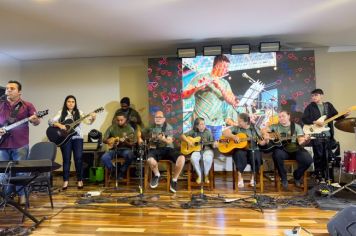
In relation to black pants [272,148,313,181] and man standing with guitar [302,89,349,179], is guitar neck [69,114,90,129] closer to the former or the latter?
black pants [272,148,313,181]

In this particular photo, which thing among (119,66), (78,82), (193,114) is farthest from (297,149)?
(78,82)

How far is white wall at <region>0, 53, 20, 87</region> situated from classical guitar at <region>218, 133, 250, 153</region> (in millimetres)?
4489

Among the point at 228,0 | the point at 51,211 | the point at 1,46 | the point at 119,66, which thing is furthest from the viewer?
the point at 119,66

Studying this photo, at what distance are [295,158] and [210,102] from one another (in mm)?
1897

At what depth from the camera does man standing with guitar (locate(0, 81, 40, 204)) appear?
352 cm

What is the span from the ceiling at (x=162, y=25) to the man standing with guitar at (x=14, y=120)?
1170 millimetres

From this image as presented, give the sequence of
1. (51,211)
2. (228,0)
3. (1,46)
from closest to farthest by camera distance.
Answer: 1. (51,211)
2. (228,0)
3. (1,46)

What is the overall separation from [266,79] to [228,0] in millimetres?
2229

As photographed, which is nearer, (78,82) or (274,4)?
(274,4)

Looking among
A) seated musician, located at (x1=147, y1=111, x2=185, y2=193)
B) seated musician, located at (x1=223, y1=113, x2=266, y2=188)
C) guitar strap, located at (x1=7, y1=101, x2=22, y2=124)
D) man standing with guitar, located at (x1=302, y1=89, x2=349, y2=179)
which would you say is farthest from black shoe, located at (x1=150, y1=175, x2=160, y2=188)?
man standing with guitar, located at (x1=302, y1=89, x2=349, y2=179)

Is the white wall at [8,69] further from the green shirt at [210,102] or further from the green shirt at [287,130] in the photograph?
the green shirt at [287,130]

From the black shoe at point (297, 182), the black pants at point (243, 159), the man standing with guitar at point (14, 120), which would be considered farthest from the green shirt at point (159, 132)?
the black shoe at point (297, 182)

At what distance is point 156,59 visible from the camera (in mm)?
5910

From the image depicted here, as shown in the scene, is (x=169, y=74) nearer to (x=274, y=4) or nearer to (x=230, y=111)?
(x=230, y=111)
